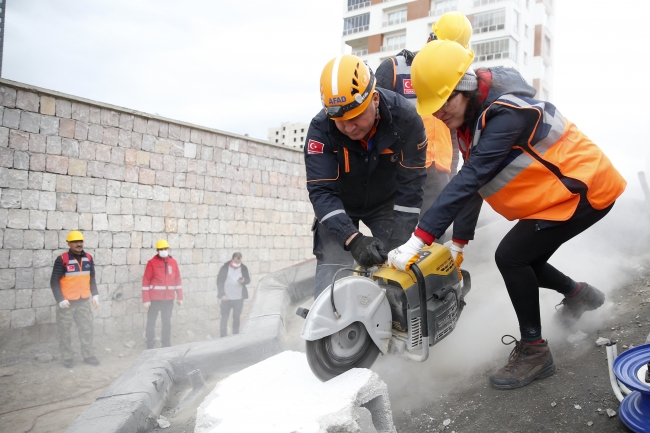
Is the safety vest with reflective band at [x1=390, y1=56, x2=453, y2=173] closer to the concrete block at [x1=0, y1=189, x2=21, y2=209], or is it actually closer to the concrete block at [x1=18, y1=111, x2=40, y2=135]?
the concrete block at [x1=18, y1=111, x2=40, y2=135]

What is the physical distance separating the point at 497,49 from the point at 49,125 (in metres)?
26.4

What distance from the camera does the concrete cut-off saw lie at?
2.58 m

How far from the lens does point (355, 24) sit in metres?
37.2

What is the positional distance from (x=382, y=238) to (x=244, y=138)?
7.50m

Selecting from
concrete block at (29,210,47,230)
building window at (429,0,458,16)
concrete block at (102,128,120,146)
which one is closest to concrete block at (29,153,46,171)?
concrete block at (29,210,47,230)

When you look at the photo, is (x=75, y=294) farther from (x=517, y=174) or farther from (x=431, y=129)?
(x=517, y=174)

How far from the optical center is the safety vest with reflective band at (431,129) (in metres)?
4.08

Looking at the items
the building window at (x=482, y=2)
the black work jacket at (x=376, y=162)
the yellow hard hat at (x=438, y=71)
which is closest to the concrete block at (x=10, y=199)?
the black work jacket at (x=376, y=162)

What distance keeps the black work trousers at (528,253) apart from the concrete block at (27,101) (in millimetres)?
7378

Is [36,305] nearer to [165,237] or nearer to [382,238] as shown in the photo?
[165,237]

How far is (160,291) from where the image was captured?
27.7 feet

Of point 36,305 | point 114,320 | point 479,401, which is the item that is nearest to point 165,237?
point 114,320

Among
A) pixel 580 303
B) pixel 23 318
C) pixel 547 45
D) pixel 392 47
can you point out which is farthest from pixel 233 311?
pixel 392 47

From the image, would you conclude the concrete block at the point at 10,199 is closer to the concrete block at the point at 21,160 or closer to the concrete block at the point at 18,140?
the concrete block at the point at 21,160
